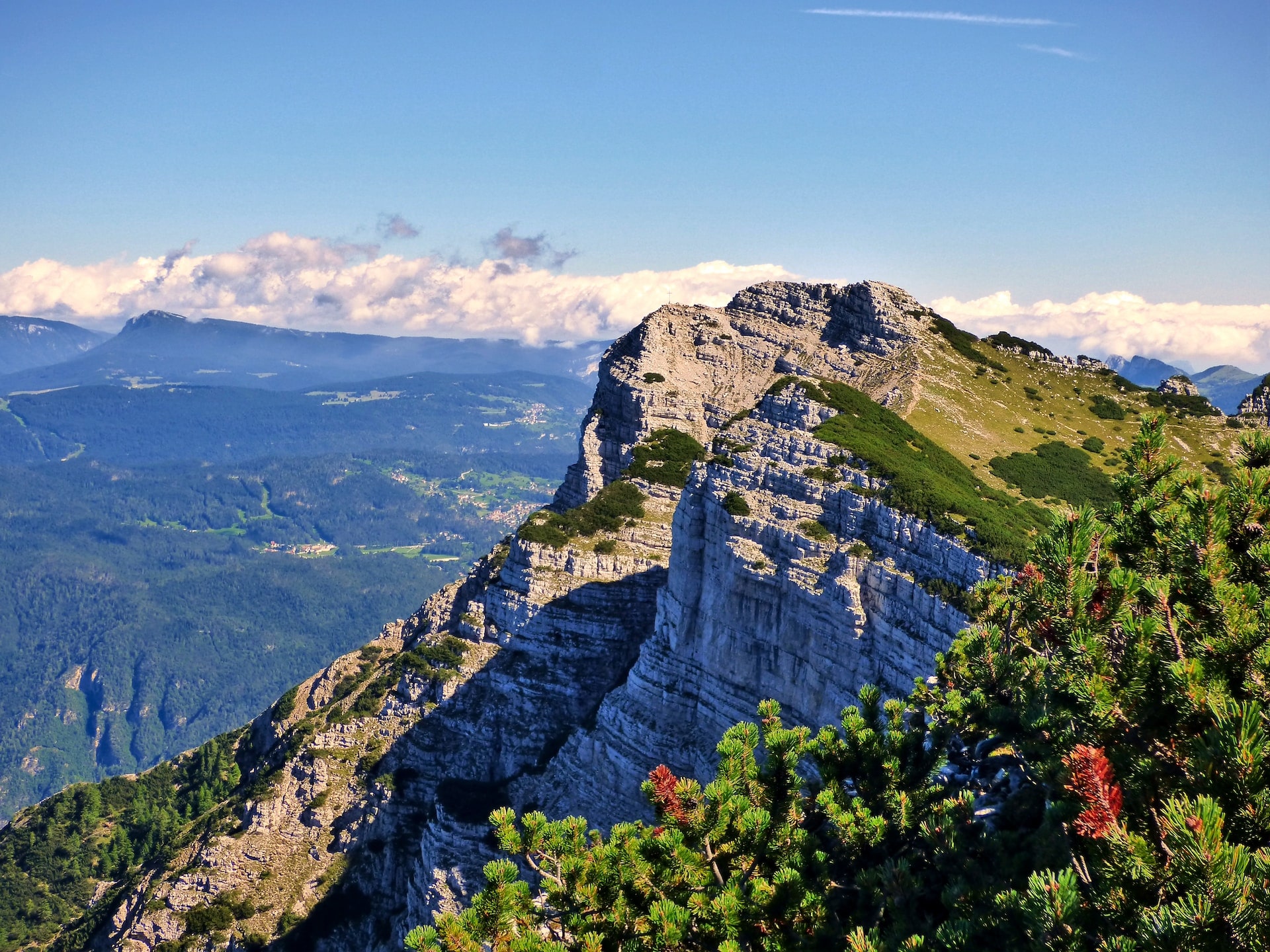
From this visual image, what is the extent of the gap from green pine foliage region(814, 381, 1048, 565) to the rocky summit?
1.12 ft

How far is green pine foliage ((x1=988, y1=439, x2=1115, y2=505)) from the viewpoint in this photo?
72.7m

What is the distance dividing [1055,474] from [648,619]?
35284 millimetres

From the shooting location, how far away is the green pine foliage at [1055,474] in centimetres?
7269

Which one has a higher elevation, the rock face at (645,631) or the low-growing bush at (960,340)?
the low-growing bush at (960,340)

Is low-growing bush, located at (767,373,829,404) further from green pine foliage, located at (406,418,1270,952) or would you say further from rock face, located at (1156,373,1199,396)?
green pine foliage, located at (406,418,1270,952)

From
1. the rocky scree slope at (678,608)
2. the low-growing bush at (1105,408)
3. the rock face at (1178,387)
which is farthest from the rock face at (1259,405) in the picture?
the rocky scree slope at (678,608)

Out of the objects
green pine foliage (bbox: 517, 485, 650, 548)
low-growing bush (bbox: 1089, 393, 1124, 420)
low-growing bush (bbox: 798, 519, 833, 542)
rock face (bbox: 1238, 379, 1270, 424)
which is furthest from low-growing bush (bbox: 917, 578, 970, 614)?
rock face (bbox: 1238, 379, 1270, 424)

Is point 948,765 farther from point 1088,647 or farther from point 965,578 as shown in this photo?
point 965,578

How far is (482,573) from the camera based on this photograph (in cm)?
11138

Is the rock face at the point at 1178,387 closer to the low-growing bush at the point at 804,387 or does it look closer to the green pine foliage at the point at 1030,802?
the low-growing bush at the point at 804,387

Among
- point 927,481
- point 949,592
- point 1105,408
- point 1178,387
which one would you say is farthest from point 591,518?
point 1178,387

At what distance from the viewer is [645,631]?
88.1m

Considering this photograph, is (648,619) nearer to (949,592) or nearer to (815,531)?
(815,531)

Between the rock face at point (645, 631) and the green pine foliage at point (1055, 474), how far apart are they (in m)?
14.4
